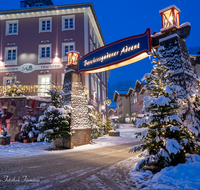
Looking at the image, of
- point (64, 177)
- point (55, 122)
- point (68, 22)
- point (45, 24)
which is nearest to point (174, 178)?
point (64, 177)

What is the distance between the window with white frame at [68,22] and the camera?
68.9 ft

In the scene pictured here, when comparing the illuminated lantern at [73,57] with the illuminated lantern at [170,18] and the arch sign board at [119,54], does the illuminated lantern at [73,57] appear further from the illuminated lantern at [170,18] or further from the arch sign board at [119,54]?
the illuminated lantern at [170,18]

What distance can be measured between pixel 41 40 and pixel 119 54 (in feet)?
49.8

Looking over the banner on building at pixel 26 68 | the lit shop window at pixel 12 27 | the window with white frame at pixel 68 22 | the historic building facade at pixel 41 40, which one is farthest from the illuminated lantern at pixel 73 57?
the lit shop window at pixel 12 27

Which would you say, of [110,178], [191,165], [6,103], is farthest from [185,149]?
[6,103]

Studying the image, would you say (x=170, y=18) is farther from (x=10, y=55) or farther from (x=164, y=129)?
(x=10, y=55)

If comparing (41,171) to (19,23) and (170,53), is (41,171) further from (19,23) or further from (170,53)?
(19,23)

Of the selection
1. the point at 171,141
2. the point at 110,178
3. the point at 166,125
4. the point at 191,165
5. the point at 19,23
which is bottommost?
the point at 110,178

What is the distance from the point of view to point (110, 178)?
4691mm

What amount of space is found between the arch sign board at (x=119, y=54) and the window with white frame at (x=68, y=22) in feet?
38.4

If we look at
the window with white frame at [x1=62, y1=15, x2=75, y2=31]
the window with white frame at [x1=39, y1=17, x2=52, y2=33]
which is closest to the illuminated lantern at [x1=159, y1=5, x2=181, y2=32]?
A: the window with white frame at [x1=62, y1=15, x2=75, y2=31]

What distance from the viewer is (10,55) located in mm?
21109

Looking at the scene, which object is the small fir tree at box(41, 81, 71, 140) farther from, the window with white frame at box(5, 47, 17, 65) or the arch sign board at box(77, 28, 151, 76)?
the window with white frame at box(5, 47, 17, 65)

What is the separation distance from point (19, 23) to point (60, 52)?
6.58 m
